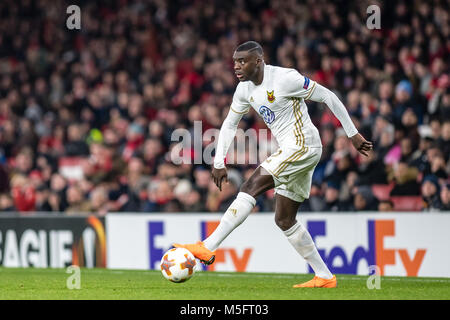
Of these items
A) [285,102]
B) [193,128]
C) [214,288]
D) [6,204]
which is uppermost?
[285,102]

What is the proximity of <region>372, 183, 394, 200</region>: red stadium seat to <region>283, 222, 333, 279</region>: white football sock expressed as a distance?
3.80 metres

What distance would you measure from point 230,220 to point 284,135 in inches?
37.9

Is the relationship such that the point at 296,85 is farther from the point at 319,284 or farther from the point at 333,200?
the point at 333,200

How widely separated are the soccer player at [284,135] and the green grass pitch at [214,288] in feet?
2.06

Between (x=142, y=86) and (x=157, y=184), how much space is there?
443cm

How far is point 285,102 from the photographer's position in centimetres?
830

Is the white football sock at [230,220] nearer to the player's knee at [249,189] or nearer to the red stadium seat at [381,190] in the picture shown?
the player's knee at [249,189]

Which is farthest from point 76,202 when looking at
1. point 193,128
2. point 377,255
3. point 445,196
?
point 445,196

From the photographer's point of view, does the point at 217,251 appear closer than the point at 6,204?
Yes

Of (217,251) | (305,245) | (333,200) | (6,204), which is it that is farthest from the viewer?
(6,204)

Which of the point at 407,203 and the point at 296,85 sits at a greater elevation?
the point at 296,85

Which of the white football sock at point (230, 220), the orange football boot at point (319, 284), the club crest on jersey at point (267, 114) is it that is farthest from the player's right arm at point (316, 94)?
the orange football boot at point (319, 284)

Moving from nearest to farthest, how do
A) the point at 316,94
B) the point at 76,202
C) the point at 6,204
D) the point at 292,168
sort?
the point at 292,168 < the point at 316,94 < the point at 76,202 < the point at 6,204

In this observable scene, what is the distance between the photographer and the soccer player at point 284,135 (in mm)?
8172
